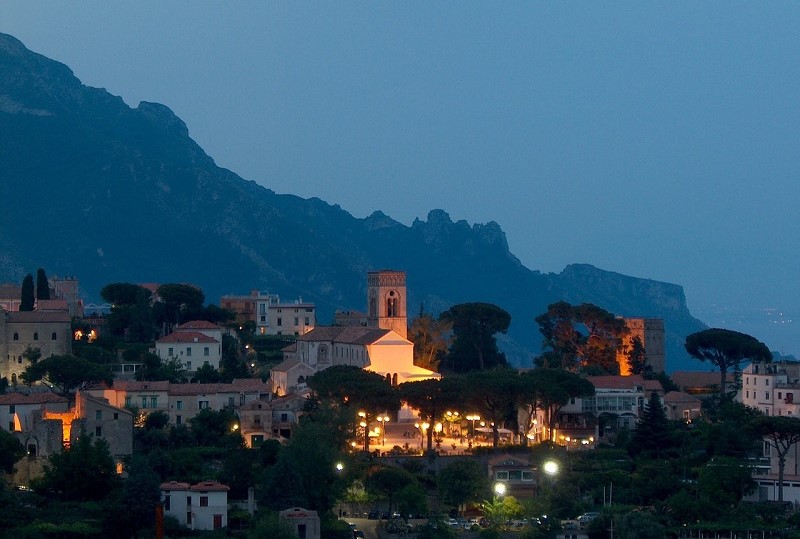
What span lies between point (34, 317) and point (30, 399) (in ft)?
42.4

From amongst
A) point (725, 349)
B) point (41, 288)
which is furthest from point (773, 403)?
point (41, 288)

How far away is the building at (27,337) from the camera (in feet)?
249

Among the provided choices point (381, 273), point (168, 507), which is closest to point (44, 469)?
point (168, 507)

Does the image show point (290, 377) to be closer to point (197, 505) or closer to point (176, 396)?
point (176, 396)

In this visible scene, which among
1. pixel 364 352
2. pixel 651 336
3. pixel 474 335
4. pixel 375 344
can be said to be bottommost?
pixel 364 352

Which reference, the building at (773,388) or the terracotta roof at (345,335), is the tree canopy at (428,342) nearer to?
the terracotta roof at (345,335)

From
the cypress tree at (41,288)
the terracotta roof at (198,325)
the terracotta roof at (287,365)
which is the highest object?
the cypress tree at (41,288)

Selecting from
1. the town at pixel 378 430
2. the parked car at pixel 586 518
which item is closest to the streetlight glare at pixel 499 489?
the town at pixel 378 430

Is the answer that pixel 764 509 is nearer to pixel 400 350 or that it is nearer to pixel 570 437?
pixel 570 437

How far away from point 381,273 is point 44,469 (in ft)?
108

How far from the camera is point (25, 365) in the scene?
75625 millimetres

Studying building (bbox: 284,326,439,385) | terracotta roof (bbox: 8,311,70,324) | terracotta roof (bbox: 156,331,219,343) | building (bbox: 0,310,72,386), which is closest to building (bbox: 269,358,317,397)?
building (bbox: 284,326,439,385)

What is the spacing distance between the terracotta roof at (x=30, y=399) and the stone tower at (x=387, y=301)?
84.9ft

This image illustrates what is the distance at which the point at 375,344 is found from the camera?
78375mm
